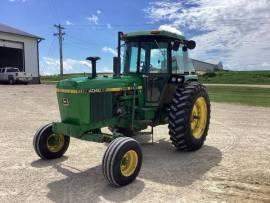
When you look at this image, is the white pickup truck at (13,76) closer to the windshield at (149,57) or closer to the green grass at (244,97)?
the green grass at (244,97)

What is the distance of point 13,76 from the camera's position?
→ 34.5m

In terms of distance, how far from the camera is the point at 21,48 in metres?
37.7

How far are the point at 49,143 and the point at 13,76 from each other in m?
28.8

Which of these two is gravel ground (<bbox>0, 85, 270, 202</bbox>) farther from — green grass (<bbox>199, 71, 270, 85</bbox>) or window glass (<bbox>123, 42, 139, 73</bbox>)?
green grass (<bbox>199, 71, 270, 85</bbox>)

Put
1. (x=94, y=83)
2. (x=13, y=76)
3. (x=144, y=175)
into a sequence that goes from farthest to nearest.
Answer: (x=13, y=76), (x=94, y=83), (x=144, y=175)

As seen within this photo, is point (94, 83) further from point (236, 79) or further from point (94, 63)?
point (236, 79)

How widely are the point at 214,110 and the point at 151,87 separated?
322 inches

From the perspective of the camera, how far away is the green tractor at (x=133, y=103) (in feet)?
21.0

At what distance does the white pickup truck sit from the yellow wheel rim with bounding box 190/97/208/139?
28687 millimetres

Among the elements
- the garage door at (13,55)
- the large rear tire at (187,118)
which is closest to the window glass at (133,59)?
the large rear tire at (187,118)

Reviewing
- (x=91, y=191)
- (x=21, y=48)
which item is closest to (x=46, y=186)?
(x=91, y=191)

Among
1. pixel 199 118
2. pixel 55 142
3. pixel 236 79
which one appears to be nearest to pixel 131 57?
pixel 199 118

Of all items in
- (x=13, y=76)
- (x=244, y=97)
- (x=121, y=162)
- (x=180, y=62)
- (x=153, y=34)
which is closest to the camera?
(x=121, y=162)

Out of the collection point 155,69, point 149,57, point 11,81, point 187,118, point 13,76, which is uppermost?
point 149,57
